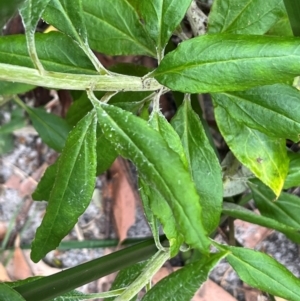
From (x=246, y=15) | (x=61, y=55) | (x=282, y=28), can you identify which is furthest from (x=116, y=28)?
(x=282, y=28)

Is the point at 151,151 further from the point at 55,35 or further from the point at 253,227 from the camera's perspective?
the point at 253,227

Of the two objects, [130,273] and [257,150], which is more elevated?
[257,150]

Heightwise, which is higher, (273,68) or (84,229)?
(273,68)

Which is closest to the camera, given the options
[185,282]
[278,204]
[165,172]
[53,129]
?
[165,172]

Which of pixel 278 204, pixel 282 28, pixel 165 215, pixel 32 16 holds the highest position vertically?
pixel 32 16

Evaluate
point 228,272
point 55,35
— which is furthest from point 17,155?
point 55,35

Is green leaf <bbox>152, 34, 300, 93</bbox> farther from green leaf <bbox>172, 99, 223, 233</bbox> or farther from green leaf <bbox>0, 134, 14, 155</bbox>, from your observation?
green leaf <bbox>0, 134, 14, 155</bbox>

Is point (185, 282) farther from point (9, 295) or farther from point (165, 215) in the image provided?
point (9, 295)
